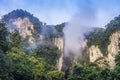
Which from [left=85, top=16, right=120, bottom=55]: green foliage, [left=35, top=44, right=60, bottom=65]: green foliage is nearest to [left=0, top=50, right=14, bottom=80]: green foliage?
[left=35, top=44, right=60, bottom=65]: green foliage

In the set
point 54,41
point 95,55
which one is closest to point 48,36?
point 54,41

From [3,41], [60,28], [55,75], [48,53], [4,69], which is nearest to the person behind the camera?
[4,69]

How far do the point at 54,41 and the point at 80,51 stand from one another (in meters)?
9.41

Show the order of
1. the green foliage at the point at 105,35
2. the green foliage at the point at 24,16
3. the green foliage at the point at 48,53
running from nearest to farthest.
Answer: the green foliage at the point at 48,53 < the green foliage at the point at 105,35 < the green foliage at the point at 24,16

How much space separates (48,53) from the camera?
103312 mm

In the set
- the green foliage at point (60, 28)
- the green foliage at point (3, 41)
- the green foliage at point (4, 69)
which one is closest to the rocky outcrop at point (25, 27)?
the green foliage at point (60, 28)

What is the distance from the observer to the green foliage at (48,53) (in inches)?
3991

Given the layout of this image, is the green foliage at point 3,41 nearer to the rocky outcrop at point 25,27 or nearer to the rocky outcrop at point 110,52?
the rocky outcrop at point 110,52

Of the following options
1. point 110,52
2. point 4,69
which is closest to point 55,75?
point 110,52

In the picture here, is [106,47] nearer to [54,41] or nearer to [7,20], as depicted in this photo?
[54,41]

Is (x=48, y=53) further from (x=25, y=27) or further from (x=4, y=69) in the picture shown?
(x=4, y=69)

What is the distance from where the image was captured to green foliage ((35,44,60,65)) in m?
101

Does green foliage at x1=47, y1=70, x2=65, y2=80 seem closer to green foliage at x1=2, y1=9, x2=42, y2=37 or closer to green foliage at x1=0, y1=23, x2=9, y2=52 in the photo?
green foliage at x1=0, y1=23, x2=9, y2=52

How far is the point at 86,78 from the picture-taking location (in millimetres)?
67688
